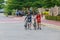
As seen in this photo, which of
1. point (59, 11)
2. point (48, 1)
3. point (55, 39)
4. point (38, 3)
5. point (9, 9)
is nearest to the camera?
point (55, 39)

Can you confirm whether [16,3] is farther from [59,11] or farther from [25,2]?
[59,11]

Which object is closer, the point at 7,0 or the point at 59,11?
the point at 59,11

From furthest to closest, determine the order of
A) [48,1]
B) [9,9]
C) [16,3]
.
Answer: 1. [9,9]
2. [16,3]
3. [48,1]

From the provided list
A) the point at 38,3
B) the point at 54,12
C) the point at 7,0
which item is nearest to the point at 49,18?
the point at 54,12

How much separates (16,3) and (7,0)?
413cm

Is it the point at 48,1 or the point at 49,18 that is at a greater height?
the point at 48,1

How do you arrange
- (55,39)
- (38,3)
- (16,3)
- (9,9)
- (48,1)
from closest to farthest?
(55,39), (48,1), (38,3), (16,3), (9,9)

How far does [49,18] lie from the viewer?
43.8 meters

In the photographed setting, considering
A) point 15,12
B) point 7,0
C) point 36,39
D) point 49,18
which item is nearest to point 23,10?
point 15,12

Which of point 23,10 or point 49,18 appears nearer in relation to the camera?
point 49,18

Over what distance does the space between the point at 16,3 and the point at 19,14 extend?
439 centimetres

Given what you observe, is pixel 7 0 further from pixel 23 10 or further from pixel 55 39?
pixel 55 39

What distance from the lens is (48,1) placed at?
41656mm

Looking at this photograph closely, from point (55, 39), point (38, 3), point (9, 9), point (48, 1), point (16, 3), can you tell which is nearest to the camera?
point (55, 39)
